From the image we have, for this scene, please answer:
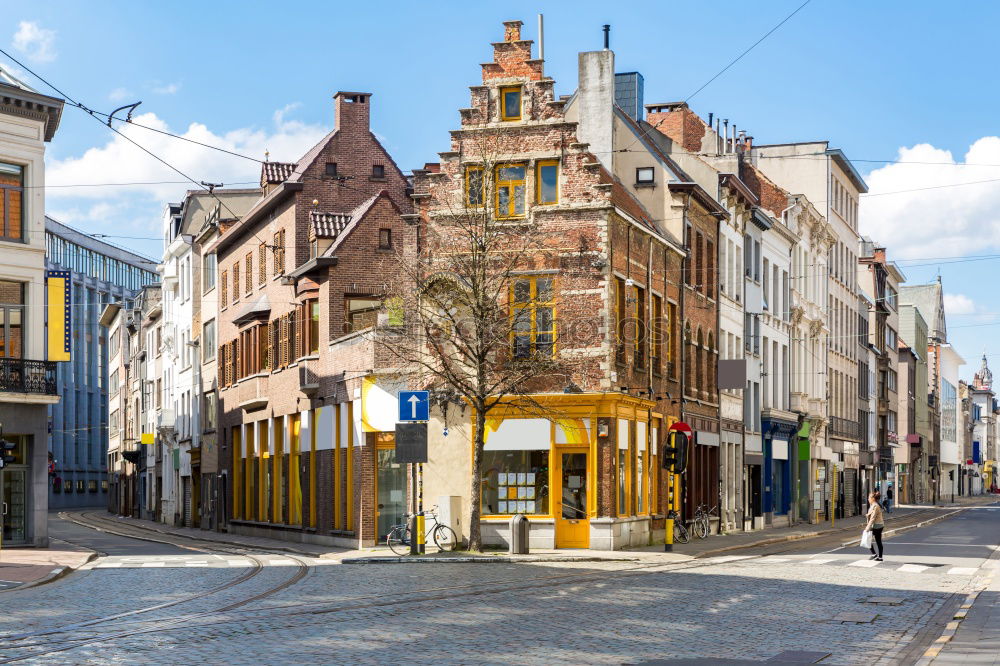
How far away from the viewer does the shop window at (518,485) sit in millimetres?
36031

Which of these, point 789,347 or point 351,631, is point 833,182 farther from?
point 351,631

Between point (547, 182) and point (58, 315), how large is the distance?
1516 centimetres

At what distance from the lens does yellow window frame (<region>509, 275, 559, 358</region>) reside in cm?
3476

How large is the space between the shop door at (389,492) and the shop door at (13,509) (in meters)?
10.7

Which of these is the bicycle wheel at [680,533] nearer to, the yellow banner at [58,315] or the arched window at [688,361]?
the arched window at [688,361]

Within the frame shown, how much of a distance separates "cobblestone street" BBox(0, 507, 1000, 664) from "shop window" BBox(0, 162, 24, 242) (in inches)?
512

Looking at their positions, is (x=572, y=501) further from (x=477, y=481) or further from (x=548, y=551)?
(x=477, y=481)

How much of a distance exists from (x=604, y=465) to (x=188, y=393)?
33799mm

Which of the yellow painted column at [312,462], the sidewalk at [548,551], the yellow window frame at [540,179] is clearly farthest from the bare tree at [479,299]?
the yellow painted column at [312,462]

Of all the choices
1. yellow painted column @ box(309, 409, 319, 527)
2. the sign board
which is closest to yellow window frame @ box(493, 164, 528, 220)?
the sign board

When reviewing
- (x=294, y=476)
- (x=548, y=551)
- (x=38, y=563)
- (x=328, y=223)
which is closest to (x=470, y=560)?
(x=548, y=551)

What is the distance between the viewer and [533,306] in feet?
116

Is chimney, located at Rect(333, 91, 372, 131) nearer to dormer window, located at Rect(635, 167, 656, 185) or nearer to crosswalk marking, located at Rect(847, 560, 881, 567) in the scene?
dormer window, located at Rect(635, 167, 656, 185)

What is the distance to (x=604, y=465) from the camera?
35906 millimetres
